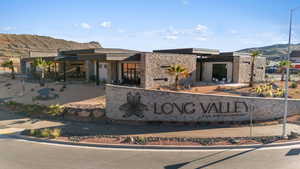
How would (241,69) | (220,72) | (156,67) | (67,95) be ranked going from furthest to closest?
(220,72), (241,69), (67,95), (156,67)

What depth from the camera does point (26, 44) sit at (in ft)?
343

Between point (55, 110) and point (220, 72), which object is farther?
point (220, 72)

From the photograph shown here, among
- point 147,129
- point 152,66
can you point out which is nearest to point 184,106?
point 147,129

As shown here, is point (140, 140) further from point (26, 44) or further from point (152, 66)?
point (26, 44)

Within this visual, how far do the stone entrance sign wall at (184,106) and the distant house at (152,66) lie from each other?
7.57 m

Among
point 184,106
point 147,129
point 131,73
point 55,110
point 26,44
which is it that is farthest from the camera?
point 26,44

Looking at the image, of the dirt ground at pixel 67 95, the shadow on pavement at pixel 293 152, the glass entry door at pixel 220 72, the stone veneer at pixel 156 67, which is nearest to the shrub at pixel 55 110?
the dirt ground at pixel 67 95

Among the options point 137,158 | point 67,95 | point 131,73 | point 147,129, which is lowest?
point 137,158

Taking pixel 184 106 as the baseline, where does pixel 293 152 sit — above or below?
below

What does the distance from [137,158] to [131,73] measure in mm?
19007

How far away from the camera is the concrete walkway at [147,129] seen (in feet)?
45.1

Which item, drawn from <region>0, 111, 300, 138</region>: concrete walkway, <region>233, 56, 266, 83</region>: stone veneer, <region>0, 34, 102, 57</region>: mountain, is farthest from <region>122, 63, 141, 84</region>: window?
<region>0, 34, 102, 57</region>: mountain

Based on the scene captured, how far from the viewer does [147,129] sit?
A: 14.8 m

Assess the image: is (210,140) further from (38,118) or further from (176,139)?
(38,118)
